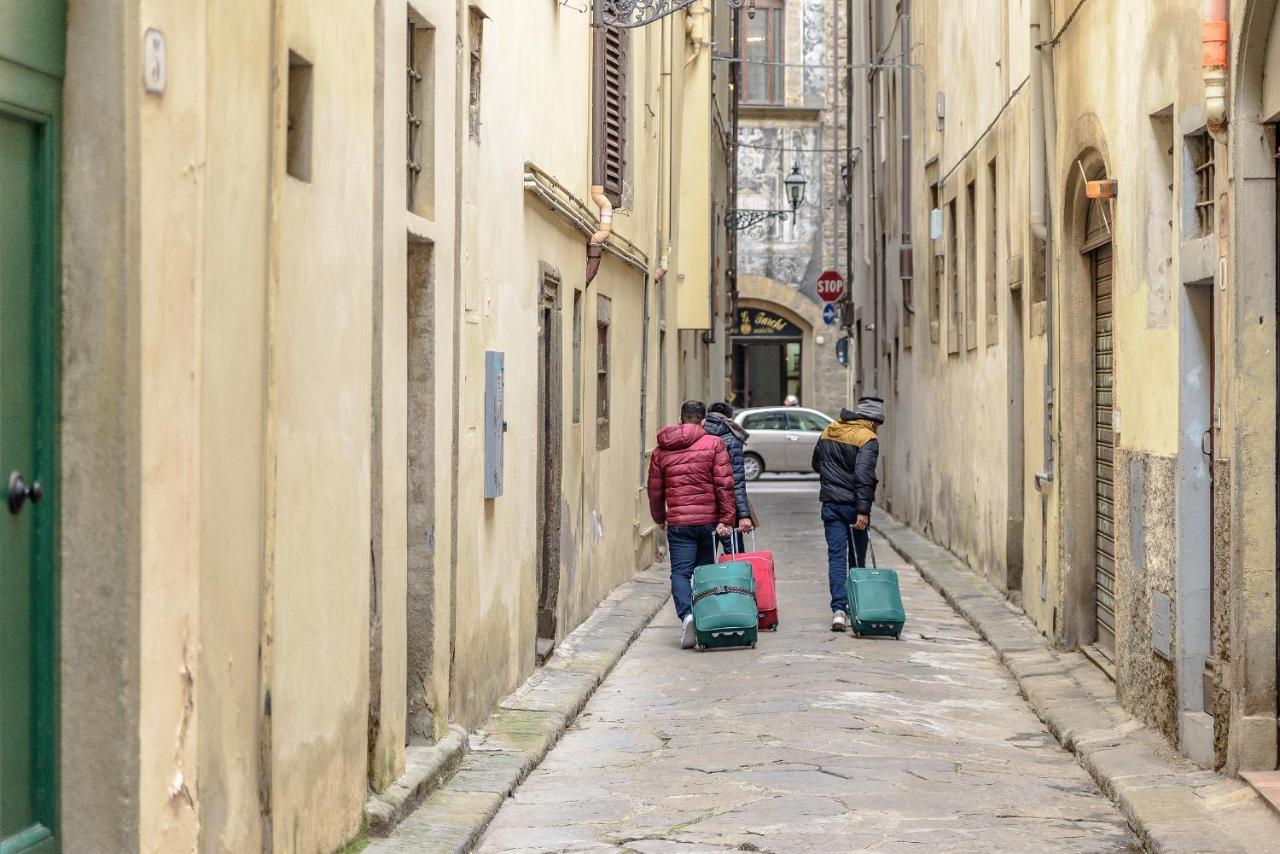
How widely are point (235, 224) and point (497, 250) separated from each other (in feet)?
15.4

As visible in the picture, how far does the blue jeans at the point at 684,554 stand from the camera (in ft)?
43.2

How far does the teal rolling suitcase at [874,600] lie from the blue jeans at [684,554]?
1.06 m

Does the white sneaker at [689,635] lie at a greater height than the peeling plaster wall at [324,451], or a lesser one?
lesser

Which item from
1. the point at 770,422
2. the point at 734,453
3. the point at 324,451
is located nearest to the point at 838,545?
the point at 734,453

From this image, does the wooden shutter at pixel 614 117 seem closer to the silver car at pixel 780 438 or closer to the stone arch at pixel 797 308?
the silver car at pixel 780 438

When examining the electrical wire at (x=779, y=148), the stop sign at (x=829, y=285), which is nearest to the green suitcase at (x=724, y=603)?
the stop sign at (x=829, y=285)

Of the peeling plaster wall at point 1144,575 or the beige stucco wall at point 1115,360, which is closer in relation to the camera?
the beige stucco wall at point 1115,360

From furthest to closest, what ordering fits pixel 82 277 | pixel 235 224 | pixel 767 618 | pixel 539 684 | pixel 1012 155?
1. pixel 1012 155
2. pixel 767 618
3. pixel 539 684
4. pixel 235 224
5. pixel 82 277

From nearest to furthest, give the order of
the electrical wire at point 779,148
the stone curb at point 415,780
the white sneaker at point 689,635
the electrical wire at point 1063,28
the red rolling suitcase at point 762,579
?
the stone curb at point 415,780 < the electrical wire at point 1063,28 < the white sneaker at point 689,635 < the red rolling suitcase at point 762,579 < the electrical wire at point 779,148

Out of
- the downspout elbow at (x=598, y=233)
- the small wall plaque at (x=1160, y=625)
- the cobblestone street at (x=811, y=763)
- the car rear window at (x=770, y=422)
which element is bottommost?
the cobblestone street at (x=811, y=763)

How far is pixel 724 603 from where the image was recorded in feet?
41.1

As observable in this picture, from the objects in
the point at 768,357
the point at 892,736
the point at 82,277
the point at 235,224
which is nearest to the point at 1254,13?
the point at 892,736

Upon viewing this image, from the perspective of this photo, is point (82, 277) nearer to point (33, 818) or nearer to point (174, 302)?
point (174, 302)

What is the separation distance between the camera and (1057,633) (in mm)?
12125
